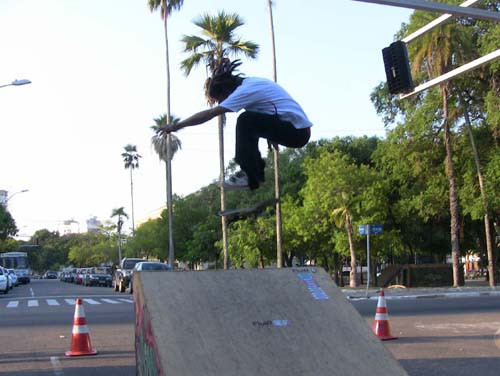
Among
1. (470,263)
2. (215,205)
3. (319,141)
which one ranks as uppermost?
(319,141)

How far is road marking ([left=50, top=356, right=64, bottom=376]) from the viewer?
26.4 ft

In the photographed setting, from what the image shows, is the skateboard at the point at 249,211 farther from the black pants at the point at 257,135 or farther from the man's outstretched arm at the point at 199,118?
the man's outstretched arm at the point at 199,118

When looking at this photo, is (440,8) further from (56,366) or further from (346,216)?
(346,216)

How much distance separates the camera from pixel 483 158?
35.1m

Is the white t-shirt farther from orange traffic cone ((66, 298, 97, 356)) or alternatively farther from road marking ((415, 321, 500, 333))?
road marking ((415, 321, 500, 333))

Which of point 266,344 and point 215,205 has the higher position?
point 215,205

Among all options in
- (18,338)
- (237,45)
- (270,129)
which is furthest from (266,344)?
(18,338)

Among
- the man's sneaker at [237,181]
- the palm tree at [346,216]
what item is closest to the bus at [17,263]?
the palm tree at [346,216]

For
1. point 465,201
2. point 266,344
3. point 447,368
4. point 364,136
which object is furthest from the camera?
point 364,136

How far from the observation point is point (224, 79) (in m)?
6.06

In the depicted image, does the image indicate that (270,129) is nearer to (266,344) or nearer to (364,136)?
(266,344)

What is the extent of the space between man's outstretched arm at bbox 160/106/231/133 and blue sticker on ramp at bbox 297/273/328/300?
5.39ft

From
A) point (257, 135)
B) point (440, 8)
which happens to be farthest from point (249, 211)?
point (440, 8)

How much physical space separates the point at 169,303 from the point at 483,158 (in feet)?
106
